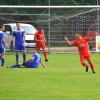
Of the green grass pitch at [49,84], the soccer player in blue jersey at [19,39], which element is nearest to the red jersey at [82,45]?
the green grass pitch at [49,84]

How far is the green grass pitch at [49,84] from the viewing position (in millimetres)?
15273

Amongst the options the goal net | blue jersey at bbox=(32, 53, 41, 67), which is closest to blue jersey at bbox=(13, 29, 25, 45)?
blue jersey at bbox=(32, 53, 41, 67)

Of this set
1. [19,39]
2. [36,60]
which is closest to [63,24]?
[19,39]

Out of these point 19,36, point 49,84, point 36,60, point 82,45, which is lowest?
point 49,84

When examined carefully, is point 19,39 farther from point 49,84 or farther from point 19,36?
point 49,84

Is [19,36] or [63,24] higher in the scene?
[63,24]

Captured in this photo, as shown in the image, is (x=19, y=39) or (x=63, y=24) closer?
(x=19, y=39)

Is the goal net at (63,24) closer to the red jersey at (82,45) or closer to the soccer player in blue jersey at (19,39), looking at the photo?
the soccer player in blue jersey at (19,39)

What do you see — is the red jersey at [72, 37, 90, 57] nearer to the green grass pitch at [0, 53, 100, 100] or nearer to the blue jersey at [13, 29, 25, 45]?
the green grass pitch at [0, 53, 100, 100]

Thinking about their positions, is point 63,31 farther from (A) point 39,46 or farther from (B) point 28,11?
(A) point 39,46

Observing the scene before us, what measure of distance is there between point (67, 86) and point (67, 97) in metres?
2.56

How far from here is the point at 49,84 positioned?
1817cm

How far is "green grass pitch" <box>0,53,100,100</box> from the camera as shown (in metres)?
15.3

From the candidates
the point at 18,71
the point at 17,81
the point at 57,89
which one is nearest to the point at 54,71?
the point at 18,71
